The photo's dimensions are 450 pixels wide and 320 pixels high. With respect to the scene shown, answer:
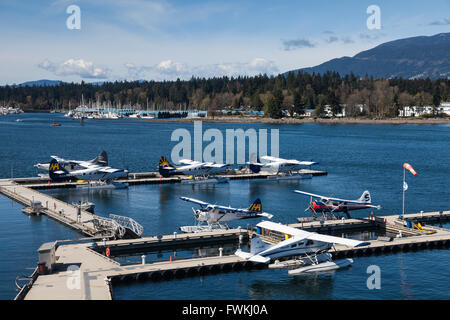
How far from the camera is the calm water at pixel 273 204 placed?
2859 centimetres

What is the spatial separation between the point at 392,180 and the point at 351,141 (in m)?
64.7

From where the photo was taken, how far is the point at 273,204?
52031 millimetres

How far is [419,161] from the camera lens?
304 ft

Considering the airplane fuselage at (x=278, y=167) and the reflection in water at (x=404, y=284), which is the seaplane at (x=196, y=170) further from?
the reflection in water at (x=404, y=284)

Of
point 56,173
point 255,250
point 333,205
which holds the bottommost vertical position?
point 255,250

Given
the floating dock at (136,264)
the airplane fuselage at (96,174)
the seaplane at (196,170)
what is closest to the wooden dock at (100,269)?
the floating dock at (136,264)

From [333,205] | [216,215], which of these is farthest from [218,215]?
[333,205]

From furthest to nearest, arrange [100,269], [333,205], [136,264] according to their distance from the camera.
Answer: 1. [333,205]
2. [136,264]
3. [100,269]

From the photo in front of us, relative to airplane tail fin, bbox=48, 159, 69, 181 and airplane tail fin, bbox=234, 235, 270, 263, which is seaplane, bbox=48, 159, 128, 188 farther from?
airplane tail fin, bbox=234, 235, 270, 263

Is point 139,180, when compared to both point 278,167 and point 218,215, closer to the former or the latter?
point 278,167

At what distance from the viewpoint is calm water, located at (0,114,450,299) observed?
28.6 meters

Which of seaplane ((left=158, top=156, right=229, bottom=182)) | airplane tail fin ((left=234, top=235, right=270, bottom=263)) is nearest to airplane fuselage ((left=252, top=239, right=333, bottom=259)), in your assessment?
airplane tail fin ((left=234, top=235, right=270, bottom=263))
